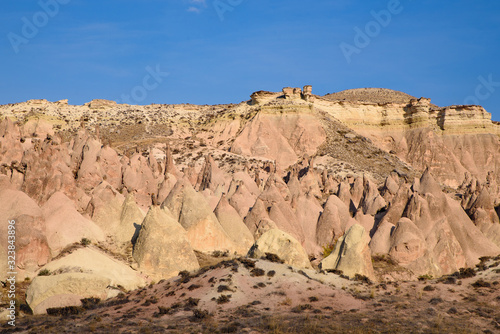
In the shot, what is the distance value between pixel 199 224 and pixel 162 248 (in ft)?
15.8

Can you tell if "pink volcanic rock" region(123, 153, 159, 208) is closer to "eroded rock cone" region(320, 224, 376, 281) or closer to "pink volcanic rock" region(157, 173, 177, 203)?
"pink volcanic rock" region(157, 173, 177, 203)

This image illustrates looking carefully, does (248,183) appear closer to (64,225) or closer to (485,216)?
(485,216)

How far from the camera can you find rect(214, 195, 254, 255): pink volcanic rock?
117 feet

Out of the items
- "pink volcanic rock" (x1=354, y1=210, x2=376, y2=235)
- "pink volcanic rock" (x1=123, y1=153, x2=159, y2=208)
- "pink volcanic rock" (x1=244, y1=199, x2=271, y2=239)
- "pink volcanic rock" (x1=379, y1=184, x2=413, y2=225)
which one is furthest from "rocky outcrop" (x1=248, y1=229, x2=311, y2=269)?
"pink volcanic rock" (x1=123, y1=153, x2=159, y2=208)

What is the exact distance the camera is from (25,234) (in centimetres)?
2808

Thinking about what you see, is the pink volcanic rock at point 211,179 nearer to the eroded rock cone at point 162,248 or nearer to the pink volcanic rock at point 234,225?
the pink volcanic rock at point 234,225

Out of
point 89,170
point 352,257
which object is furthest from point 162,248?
point 89,170

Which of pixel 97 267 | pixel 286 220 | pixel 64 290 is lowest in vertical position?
pixel 64 290

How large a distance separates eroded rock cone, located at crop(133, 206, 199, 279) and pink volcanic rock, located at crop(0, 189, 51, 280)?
4500 mm

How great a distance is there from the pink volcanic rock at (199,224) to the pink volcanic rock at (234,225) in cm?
83

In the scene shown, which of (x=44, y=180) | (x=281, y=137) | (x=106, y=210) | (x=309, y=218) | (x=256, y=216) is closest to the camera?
(x=106, y=210)

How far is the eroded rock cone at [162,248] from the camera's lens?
29.4 meters

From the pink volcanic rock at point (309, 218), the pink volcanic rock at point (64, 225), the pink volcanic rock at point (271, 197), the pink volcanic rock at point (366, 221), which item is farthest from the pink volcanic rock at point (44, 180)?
the pink volcanic rock at point (366, 221)

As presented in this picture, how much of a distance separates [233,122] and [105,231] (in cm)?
6804
